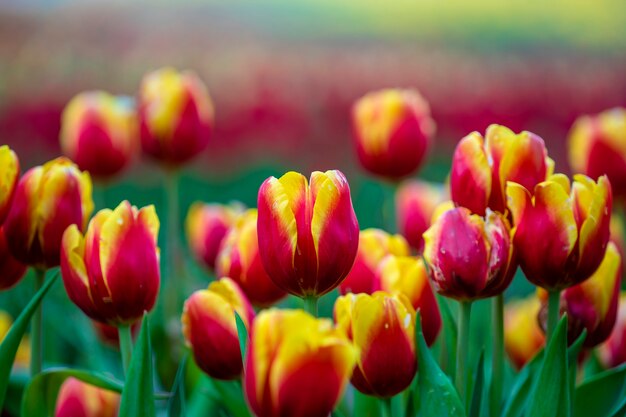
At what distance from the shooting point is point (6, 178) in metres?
0.83

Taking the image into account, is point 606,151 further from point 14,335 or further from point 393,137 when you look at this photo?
point 14,335

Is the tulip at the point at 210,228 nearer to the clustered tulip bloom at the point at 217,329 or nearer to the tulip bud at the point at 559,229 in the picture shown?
the clustered tulip bloom at the point at 217,329

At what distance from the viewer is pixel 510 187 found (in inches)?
30.1

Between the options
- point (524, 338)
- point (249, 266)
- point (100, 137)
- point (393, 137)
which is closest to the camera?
point (249, 266)

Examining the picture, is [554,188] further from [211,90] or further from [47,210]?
[211,90]

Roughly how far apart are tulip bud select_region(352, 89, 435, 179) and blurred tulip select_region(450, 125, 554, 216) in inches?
19.7

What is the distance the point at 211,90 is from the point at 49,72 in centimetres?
78

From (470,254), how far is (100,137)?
0.85 m

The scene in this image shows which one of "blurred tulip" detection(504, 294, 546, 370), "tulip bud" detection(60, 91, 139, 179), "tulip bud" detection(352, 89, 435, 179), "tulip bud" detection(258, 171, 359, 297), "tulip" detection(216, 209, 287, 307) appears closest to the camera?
"tulip bud" detection(258, 171, 359, 297)

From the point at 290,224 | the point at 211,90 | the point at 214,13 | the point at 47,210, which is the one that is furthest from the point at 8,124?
the point at 214,13

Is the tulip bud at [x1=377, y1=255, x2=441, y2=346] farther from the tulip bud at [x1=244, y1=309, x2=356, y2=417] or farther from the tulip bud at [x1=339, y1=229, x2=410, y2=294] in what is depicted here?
the tulip bud at [x1=244, y1=309, x2=356, y2=417]

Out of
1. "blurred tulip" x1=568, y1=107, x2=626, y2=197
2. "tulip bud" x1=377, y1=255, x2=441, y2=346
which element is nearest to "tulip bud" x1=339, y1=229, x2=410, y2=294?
"tulip bud" x1=377, y1=255, x2=441, y2=346

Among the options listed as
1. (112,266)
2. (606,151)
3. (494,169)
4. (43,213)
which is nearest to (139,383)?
(112,266)

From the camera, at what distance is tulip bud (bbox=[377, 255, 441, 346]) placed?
2.78 ft
